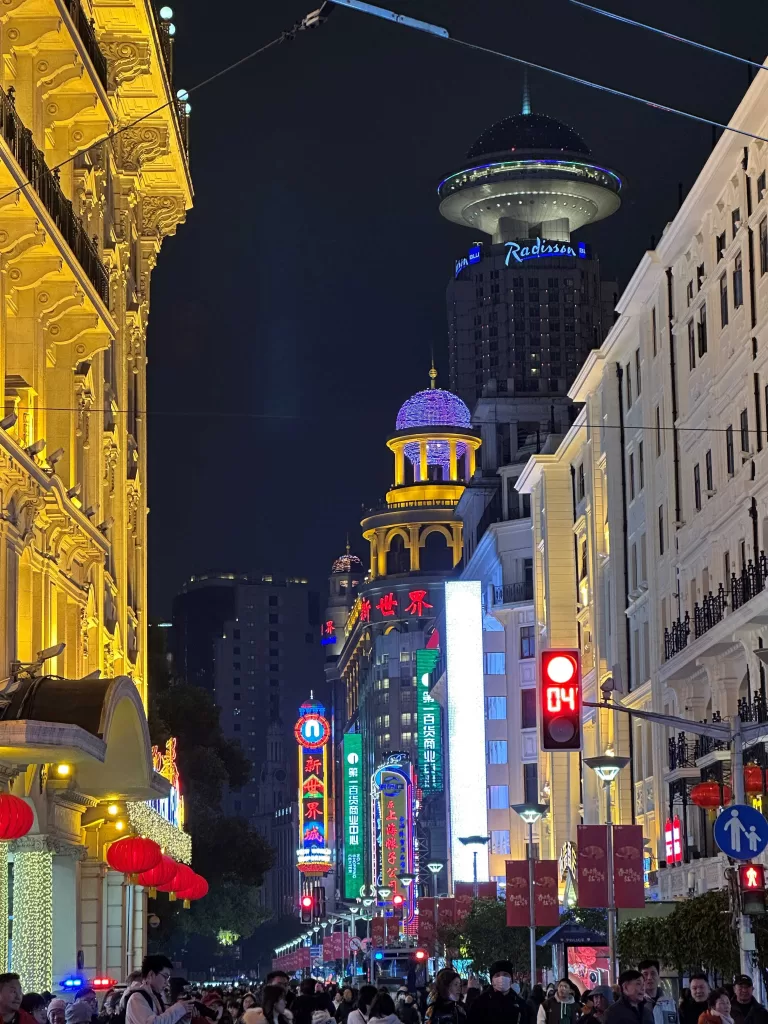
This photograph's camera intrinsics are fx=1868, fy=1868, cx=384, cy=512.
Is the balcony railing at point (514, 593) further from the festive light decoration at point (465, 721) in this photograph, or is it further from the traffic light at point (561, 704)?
the traffic light at point (561, 704)

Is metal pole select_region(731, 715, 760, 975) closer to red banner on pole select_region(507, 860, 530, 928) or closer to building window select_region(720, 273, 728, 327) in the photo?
→ red banner on pole select_region(507, 860, 530, 928)

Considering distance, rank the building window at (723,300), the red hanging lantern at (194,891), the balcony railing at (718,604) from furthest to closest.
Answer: the building window at (723,300) → the red hanging lantern at (194,891) → the balcony railing at (718,604)

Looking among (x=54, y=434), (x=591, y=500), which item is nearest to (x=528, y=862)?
(x=54, y=434)

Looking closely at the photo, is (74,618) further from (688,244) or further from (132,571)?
(688,244)

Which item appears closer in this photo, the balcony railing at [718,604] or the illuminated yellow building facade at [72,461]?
the illuminated yellow building facade at [72,461]

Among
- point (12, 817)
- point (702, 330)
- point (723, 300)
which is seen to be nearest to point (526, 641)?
point (702, 330)

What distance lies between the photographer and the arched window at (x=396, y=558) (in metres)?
198

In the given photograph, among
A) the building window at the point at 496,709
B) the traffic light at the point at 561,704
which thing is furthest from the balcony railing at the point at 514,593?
Result: the traffic light at the point at 561,704

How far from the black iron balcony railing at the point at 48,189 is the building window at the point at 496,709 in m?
68.4

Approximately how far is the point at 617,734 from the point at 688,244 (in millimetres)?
17298

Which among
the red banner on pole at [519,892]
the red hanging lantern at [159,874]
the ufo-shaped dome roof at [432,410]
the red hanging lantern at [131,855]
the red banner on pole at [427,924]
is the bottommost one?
the red banner on pole at [427,924]

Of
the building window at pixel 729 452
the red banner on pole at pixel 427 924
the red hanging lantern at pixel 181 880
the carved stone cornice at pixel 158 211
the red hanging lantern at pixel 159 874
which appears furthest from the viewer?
the red banner on pole at pixel 427 924

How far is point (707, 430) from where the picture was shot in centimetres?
4853

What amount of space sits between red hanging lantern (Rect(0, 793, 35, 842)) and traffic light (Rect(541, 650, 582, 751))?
7.27 metres
